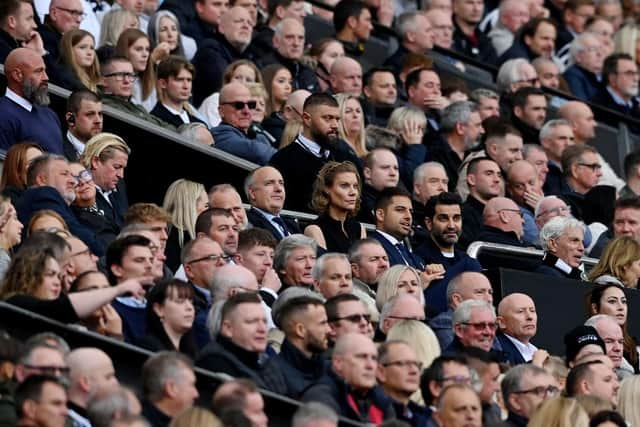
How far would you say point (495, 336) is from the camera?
51.5 feet

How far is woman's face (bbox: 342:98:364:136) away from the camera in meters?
18.3

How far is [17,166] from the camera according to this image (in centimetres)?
1502

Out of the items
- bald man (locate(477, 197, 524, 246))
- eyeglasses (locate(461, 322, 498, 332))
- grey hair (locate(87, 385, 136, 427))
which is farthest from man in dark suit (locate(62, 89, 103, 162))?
grey hair (locate(87, 385, 136, 427))

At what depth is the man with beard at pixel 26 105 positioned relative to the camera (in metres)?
15.8

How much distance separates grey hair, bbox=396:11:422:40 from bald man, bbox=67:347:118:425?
10261 millimetres

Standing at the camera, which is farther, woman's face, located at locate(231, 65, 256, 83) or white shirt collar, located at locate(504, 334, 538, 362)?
woman's face, located at locate(231, 65, 256, 83)

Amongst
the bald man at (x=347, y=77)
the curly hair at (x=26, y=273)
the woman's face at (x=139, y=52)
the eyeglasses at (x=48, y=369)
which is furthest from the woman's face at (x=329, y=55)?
the eyeglasses at (x=48, y=369)

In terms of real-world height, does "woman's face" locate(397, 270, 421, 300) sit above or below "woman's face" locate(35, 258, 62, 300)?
below

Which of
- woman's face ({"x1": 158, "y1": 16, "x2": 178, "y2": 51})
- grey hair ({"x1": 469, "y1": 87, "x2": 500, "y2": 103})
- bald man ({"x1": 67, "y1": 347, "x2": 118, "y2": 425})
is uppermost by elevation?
bald man ({"x1": 67, "y1": 347, "x2": 118, "y2": 425})

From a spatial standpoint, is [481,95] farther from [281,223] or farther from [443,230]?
[281,223]

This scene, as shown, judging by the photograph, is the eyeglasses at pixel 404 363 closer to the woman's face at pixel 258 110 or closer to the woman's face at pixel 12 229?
the woman's face at pixel 12 229

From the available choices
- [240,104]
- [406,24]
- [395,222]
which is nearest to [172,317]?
[395,222]

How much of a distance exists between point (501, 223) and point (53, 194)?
14.3 ft

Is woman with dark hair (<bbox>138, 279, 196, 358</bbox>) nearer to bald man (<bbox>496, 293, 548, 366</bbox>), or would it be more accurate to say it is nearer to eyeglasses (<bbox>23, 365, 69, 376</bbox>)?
eyeglasses (<bbox>23, 365, 69, 376</bbox>)
